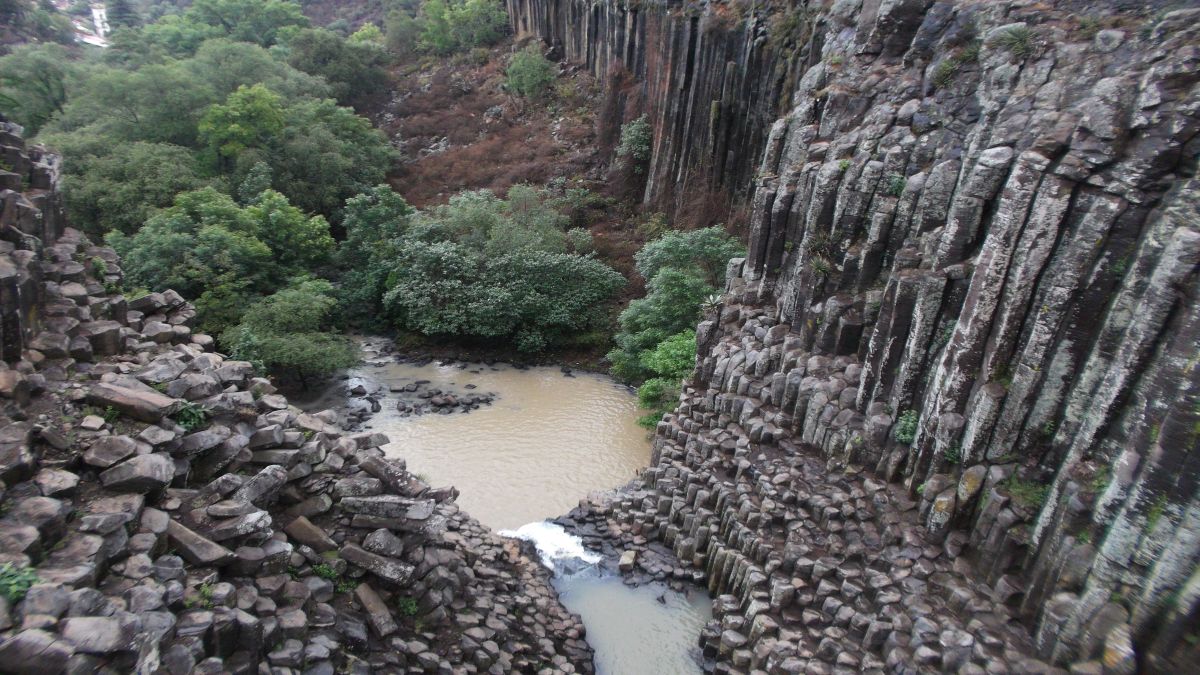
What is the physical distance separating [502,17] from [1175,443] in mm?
63012

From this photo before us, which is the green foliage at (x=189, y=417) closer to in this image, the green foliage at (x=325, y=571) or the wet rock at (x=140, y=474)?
the wet rock at (x=140, y=474)

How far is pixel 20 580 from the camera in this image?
6.72 m

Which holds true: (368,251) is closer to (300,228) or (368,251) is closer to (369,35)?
(300,228)

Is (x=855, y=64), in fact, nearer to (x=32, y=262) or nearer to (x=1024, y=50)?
(x=1024, y=50)

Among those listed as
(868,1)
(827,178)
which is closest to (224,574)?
(827,178)

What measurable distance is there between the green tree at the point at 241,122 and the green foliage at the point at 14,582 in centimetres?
3066

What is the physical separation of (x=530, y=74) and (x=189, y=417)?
4415 centimetres

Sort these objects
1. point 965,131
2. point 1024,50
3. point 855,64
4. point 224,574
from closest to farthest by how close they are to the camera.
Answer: point 224,574, point 1024,50, point 965,131, point 855,64

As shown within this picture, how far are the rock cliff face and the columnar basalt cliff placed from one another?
5.39 meters

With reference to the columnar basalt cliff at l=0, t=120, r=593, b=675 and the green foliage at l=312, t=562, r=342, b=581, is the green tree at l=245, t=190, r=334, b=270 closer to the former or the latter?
the columnar basalt cliff at l=0, t=120, r=593, b=675

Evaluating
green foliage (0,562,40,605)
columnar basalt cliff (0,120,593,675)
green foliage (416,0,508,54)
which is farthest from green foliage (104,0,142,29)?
green foliage (0,562,40,605)

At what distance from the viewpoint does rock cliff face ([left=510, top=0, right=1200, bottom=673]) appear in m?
9.03

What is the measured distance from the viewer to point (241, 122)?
33.3 meters

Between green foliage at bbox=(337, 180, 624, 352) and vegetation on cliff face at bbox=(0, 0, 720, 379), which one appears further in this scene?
green foliage at bbox=(337, 180, 624, 352)
